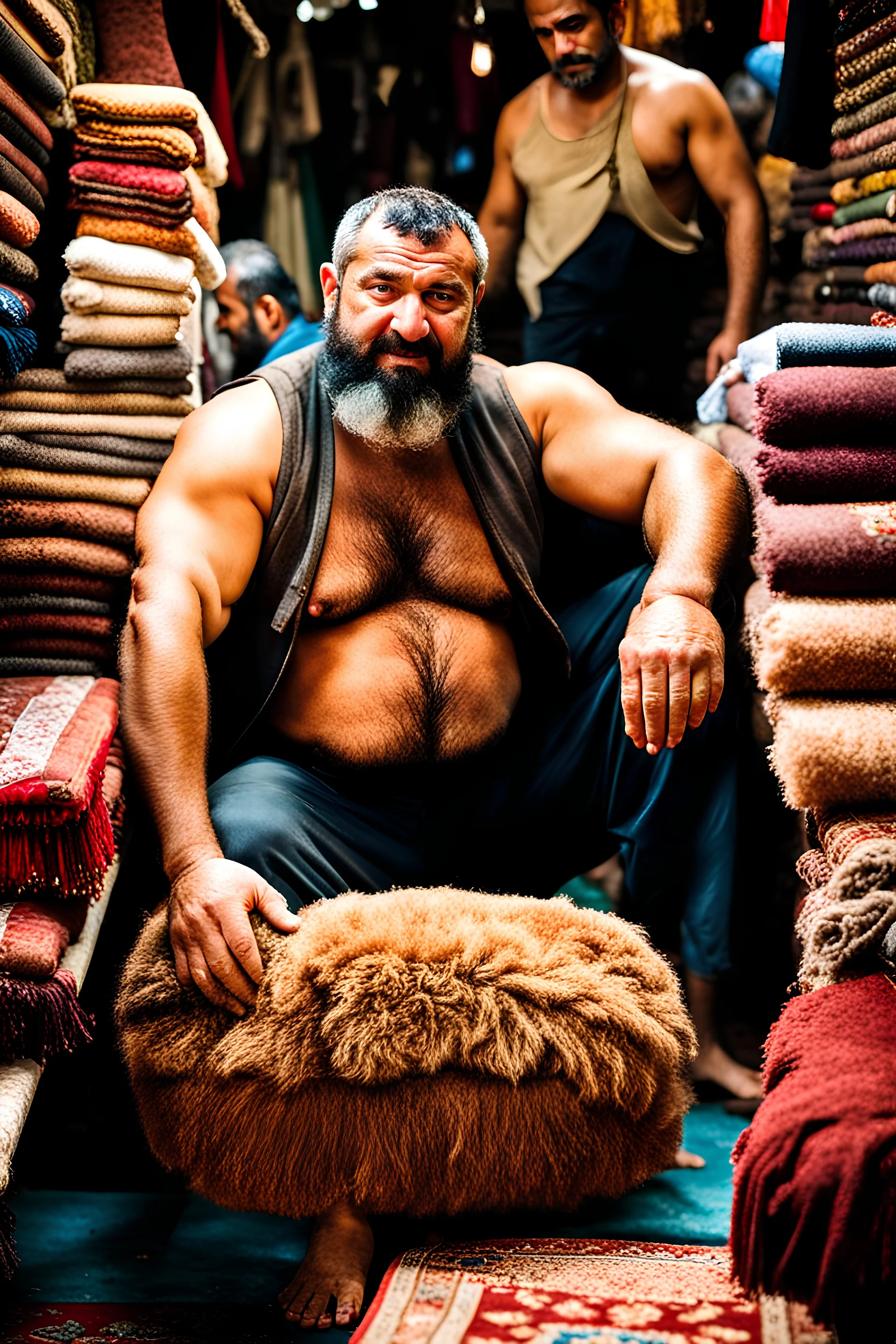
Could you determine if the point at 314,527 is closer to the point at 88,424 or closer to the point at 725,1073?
the point at 88,424

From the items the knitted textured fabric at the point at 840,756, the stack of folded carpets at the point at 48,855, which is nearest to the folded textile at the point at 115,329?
the stack of folded carpets at the point at 48,855

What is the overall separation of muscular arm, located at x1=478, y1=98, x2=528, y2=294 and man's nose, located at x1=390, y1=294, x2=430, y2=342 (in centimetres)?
135

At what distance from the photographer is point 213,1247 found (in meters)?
2.17

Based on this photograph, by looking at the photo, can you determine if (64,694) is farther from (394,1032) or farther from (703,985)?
(703,985)

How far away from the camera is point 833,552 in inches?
75.8

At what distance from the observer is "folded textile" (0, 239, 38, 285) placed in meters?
2.19

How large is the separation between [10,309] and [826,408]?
1384 mm

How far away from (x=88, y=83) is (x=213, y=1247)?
2.31 m

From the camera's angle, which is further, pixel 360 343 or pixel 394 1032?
pixel 360 343

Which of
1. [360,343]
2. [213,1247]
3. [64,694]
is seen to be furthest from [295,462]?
[213,1247]

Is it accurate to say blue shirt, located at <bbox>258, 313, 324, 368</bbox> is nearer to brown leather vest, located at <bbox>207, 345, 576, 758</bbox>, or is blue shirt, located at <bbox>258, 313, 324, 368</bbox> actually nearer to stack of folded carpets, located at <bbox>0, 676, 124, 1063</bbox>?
brown leather vest, located at <bbox>207, 345, 576, 758</bbox>

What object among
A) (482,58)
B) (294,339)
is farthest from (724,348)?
(482,58)

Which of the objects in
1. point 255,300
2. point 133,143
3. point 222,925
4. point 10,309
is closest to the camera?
point 222,925

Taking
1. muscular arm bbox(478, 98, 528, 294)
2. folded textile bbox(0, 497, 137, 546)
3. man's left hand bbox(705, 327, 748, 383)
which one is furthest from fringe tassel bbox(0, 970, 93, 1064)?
muscular arm bbox(478, 98, 528, 294)
